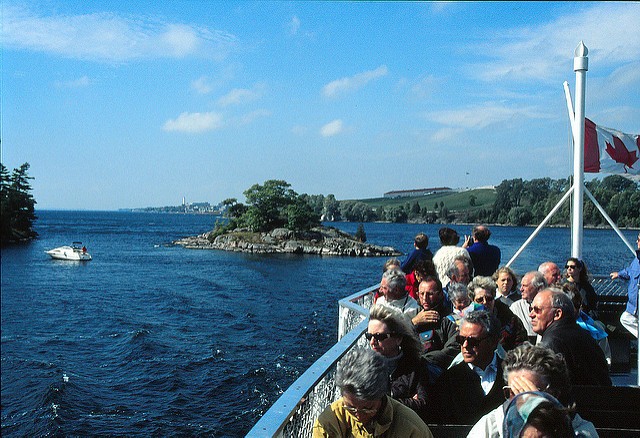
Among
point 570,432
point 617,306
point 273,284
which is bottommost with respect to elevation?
point 273,284

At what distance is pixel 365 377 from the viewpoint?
2.60 metres

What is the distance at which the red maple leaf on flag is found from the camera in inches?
410

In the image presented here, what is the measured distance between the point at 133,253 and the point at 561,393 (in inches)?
3133

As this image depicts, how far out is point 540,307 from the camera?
4121mm

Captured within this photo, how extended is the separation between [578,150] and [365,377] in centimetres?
847

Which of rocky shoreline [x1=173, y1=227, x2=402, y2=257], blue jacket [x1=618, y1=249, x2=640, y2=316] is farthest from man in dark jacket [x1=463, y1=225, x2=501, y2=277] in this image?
rocky shoreline [x1=173, y1=227, x2=402, y2=257]

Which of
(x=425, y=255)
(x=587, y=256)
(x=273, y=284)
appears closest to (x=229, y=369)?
(x=425, y=255)

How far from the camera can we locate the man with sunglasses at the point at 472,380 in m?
3.38

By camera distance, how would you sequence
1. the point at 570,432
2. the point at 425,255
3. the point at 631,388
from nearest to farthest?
the point at 570,432
the point at 631,388
the point at 425,255

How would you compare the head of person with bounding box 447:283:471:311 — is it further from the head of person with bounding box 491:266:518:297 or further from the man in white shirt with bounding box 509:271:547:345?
the head of person with bounding box 491:266:518:297

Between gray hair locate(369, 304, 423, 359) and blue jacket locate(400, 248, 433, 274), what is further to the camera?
blue jacket locate(400, 248, 433, 274)

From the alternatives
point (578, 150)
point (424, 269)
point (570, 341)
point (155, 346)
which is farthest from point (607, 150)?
point (155, 346)

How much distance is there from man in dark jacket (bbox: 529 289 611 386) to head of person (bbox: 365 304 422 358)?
0.97 metres

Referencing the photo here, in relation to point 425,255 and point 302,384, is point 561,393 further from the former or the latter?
point 425,255
